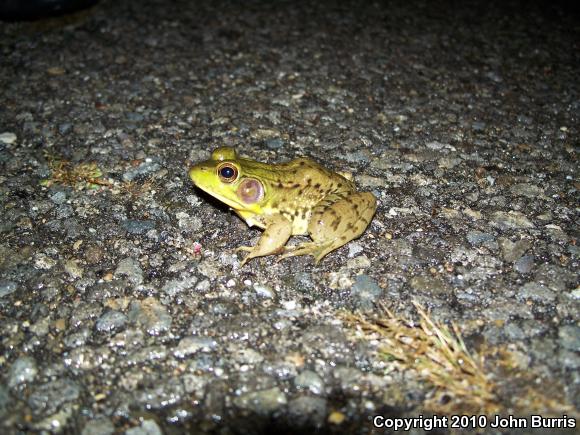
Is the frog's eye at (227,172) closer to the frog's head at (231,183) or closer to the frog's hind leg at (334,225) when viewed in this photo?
the frog's head at (231,183)

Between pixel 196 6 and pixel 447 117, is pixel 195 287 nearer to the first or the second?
pixel 447 117

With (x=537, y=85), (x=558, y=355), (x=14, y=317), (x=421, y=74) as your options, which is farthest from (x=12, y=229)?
(x=537, y=85)

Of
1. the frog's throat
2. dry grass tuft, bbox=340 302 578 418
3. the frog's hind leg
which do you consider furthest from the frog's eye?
dry grass tuft, bbox=340 302 578 418

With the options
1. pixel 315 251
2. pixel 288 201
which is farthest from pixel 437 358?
pixel 288 201

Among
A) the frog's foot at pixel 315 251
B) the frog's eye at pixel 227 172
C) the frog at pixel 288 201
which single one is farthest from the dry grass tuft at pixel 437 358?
the frog's eye at pixel 227 172

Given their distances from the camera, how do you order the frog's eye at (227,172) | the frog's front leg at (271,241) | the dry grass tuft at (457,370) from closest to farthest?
the dry grass tuft at (457,370) → the frog's front leg at (271,241) → the frog's eye at (227,172)

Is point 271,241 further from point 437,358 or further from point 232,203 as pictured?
point 437,358
